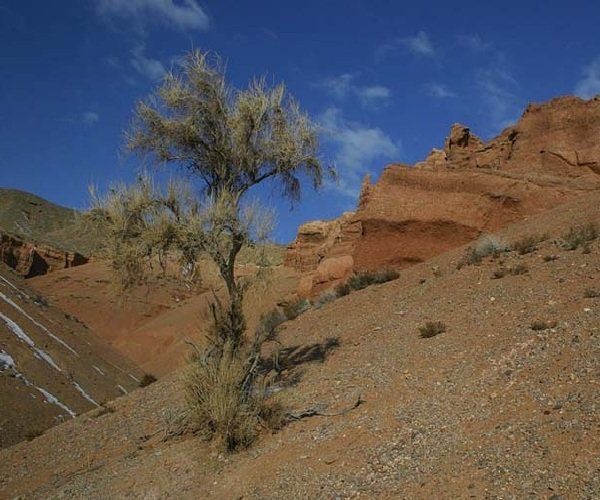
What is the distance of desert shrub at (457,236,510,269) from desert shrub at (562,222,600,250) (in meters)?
1.50

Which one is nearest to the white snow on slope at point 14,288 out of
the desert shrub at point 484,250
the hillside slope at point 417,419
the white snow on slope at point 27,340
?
the white snow on slope at point 27,340

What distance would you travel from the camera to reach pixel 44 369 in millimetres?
21781

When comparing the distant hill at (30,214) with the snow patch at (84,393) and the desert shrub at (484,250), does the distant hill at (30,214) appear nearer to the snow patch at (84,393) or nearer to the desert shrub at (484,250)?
the snow patch at (84,393)

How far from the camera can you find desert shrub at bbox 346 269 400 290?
17172 millimetres

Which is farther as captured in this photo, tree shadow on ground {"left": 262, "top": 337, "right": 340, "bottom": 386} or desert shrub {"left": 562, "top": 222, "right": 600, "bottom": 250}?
desert shrub {"left": 562, "top": 222, "right": 600, "bottom": 250}

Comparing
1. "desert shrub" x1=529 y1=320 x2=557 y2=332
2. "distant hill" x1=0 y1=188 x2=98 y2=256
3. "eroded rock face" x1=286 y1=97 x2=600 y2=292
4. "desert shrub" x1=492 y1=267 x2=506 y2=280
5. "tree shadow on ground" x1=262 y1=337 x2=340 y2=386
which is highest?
"distant hill" x1=0 y1=188 x2=98 y2=256

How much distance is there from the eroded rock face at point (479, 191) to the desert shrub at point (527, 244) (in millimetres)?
4218

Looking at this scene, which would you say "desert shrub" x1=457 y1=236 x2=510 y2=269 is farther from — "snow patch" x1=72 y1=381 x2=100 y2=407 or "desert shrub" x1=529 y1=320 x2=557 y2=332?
"snow patch" x1=72 y1=381 x2=100 y2=407

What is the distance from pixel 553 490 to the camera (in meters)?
5.09

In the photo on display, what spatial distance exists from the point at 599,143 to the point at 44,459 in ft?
66.2

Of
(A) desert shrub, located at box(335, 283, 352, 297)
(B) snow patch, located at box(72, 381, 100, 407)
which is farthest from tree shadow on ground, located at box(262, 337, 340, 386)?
(B) snow patch, located at box(72, 381, 100, 407)

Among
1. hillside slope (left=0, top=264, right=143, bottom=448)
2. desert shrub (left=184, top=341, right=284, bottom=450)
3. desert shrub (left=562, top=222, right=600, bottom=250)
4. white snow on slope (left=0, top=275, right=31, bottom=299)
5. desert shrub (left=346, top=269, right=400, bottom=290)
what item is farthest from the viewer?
white snow on slope (left=0, top=275, right=31, bottom=299)

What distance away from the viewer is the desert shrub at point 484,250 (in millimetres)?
14711

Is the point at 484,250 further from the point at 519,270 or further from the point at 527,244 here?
the point at 519,270
